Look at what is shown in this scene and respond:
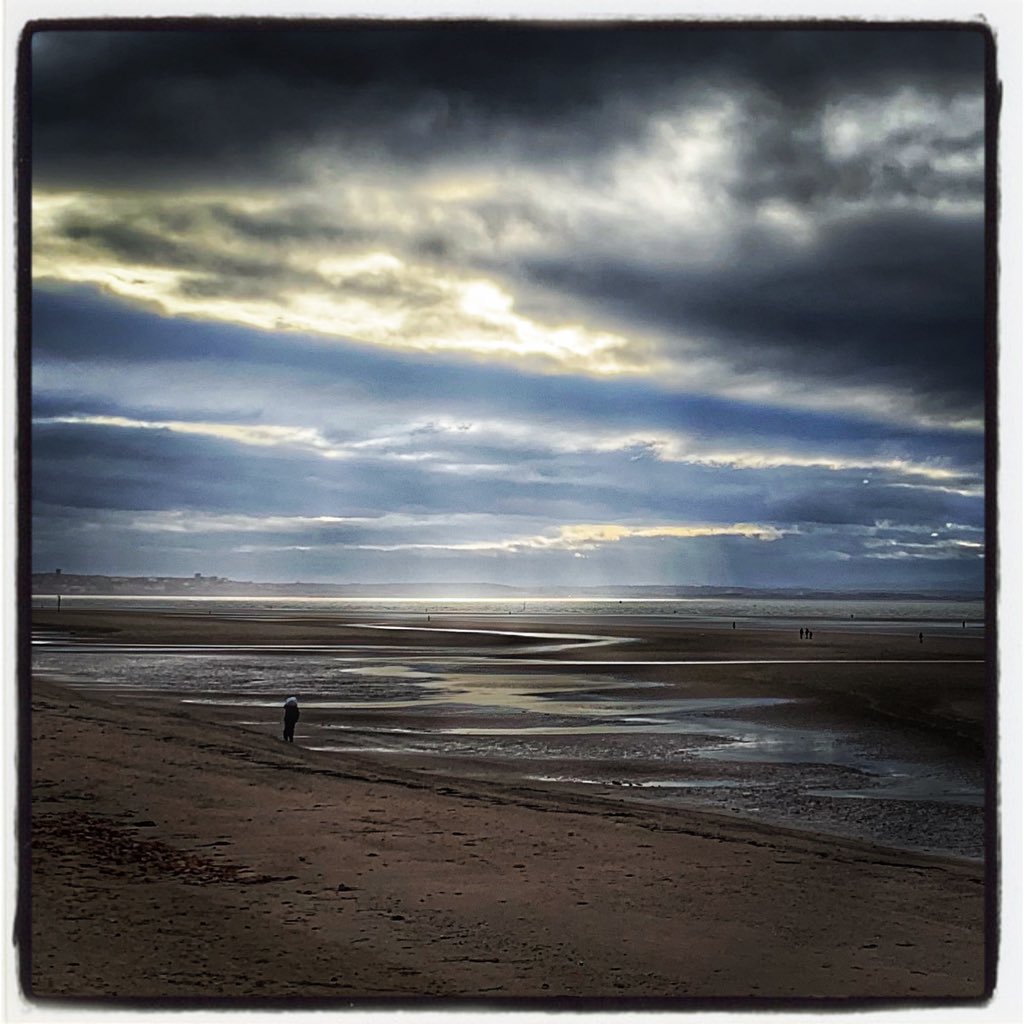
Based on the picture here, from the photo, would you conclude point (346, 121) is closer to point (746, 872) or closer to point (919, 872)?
point (746, 872)

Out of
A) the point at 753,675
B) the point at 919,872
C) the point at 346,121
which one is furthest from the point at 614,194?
the point at 753,675

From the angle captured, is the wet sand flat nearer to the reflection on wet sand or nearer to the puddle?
the puddle

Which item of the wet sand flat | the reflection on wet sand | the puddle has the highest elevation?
the wet sand flat

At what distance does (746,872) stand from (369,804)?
6.73 feet


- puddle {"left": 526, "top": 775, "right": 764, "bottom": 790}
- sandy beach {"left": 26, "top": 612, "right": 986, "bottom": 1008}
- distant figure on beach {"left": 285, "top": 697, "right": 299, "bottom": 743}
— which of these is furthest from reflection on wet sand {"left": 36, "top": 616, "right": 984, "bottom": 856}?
sandy beach {"left": 26, "top": 612, "right": 986, "bottom": 1008}

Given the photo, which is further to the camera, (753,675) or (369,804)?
(753,675)

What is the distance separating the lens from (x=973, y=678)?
48.0 feet

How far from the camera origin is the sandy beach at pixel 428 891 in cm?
317

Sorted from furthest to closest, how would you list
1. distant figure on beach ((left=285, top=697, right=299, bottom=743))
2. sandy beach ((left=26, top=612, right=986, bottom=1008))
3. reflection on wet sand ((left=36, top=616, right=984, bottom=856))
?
distant figure on beach ((left=285, top=697, right=299, bottom=743))
reflection on wet sand ((left=36, top=616, right=984, bottom=856))
sandy beach ((left=26, top=612, right=986, bottom=1008))

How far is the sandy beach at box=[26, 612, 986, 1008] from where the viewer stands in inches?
125

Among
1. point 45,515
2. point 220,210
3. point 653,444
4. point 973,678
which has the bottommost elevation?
point 973,678

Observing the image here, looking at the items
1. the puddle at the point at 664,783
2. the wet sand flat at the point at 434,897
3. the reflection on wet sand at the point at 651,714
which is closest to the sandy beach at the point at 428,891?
the wet sand flat at the point at 434,897

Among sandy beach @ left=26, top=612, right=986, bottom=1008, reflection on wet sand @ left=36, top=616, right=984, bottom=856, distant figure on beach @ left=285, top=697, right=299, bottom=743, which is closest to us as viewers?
sandy beach @ left=26, top=612, right=986, bottom=1008

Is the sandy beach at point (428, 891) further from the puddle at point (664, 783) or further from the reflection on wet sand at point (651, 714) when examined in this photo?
the reflection on wet sand at point (651, 714)
